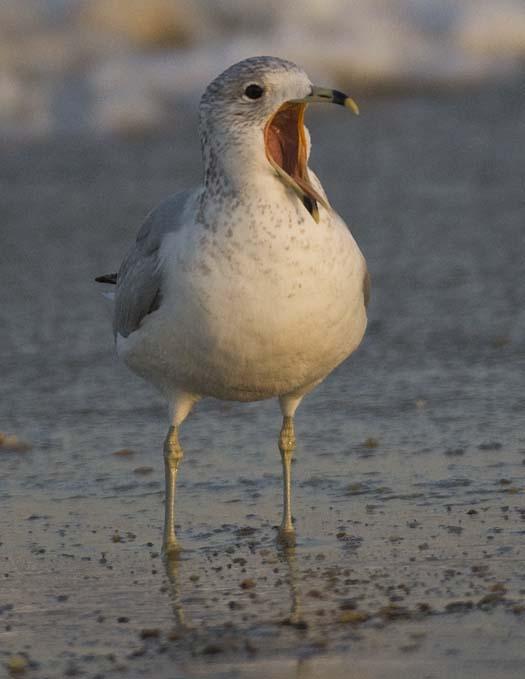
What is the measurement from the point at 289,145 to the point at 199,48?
10104 millimetres

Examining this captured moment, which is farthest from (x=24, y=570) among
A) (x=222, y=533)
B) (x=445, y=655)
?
(x=445, y=655)

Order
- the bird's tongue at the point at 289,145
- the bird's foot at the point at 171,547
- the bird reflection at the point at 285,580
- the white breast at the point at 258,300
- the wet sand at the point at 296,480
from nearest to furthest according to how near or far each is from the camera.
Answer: the wet sand at the point at 296,480 < the bird reflection at the point at 285,580 < the white breast at the point at 258,300 < the bird's tongue at the point at 289,145 < the bird's foot at the point at 171,547

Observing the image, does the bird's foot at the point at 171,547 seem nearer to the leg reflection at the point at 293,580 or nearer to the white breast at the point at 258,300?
the leg reflection at the point at 293,580

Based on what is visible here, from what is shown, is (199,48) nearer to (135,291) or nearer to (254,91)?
(135,291)

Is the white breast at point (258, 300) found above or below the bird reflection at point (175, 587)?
above

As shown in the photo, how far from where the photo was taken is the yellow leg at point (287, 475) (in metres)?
5.20

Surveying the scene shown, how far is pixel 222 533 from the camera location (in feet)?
17.3

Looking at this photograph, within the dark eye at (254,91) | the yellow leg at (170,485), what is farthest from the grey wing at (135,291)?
the dark eye at (254,91)

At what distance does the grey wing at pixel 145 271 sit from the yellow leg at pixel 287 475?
0.63m

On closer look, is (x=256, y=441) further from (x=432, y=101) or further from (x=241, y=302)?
(x=432, y=101)

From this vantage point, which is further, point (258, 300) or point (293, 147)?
point (293, 147)

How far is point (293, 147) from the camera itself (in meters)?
5.02

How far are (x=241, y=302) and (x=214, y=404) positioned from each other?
2021mm

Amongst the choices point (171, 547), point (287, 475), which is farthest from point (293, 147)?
point (171, 547)
